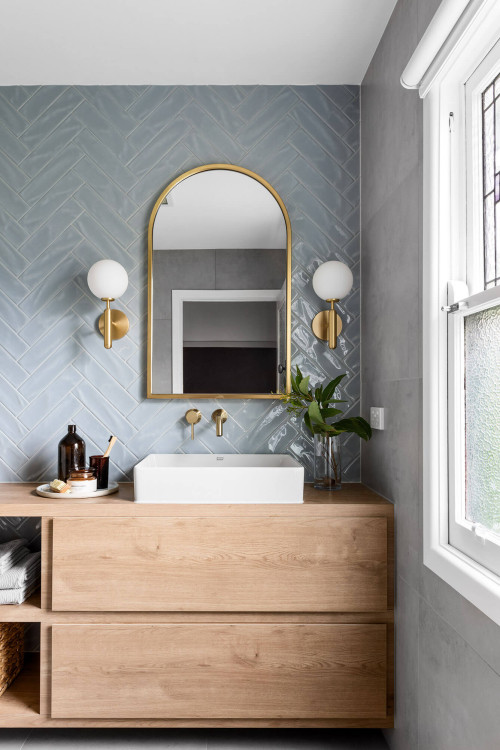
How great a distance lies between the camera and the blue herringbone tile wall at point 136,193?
2.38 m

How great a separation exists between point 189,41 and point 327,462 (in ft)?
5.51

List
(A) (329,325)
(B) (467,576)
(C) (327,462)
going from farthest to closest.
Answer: (A) (329,325), (C) (327,462), (B) (467,576)

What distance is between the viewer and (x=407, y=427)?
174 cm

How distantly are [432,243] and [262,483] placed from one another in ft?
3.05

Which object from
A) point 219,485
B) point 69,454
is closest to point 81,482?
point 69,454

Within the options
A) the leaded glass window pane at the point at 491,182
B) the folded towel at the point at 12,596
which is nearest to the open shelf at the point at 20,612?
the folded towel at the point at 12,596

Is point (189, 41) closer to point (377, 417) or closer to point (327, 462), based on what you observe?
point (377, 417)

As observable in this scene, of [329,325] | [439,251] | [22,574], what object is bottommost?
[22,574]

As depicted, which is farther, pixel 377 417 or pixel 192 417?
pixel 192 417

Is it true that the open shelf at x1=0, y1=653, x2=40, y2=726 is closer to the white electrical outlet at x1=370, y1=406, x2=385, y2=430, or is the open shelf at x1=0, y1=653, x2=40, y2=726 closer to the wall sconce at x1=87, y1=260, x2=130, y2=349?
the wall sconce at x1=87, y1=260, x2=130, y2=349

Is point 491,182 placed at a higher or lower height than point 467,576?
higher

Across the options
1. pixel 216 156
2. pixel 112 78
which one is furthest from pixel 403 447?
pixel 112 78

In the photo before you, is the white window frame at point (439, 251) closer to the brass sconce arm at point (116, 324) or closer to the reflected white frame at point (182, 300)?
the reflected white frame at point (182, 300)

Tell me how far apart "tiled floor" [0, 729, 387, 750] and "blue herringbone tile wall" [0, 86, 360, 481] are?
3.27ft
